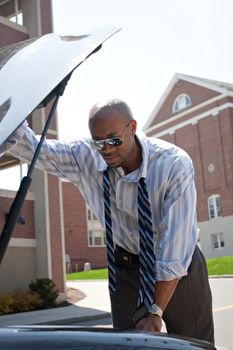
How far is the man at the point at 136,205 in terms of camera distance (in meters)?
2.14

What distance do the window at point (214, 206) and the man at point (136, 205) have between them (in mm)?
40249

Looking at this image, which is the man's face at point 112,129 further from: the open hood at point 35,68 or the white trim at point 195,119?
the white trim at point 195,119

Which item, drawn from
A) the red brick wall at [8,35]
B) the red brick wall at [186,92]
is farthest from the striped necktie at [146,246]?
the red brick wall at [186,92]

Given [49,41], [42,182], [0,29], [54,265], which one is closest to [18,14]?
[0,29]

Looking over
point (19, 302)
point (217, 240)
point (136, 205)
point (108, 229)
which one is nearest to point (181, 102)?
point (217, 240)

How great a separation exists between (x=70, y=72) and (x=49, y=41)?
1.05ft

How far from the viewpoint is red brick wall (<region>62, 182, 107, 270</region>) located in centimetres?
5081

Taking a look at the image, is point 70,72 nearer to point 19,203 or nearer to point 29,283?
point 19,203

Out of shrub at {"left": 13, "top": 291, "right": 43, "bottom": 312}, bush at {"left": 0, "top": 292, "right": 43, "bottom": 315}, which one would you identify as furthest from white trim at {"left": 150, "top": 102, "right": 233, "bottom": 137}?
bush at {"left": 0, "top": 292, "right": 43, "bottom": 315}

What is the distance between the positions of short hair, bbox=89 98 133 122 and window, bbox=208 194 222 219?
4074cm

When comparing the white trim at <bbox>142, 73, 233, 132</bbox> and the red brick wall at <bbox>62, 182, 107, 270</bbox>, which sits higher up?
the white trim at <bbox>142, 73, 233, 132</bbox>

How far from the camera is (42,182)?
18.2 m

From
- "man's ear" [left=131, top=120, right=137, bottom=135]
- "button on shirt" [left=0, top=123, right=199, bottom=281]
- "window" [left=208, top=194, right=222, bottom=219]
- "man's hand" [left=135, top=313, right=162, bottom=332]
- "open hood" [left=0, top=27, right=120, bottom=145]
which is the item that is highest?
"window" [left=208, top=194, right=222, bottom=219]

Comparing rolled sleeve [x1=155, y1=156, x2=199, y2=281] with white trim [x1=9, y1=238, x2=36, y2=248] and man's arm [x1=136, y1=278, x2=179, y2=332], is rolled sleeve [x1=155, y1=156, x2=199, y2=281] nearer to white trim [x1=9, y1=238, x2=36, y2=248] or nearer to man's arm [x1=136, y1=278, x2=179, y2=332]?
man's arm [x1=136, y1=278, x2=179, y2=332]
